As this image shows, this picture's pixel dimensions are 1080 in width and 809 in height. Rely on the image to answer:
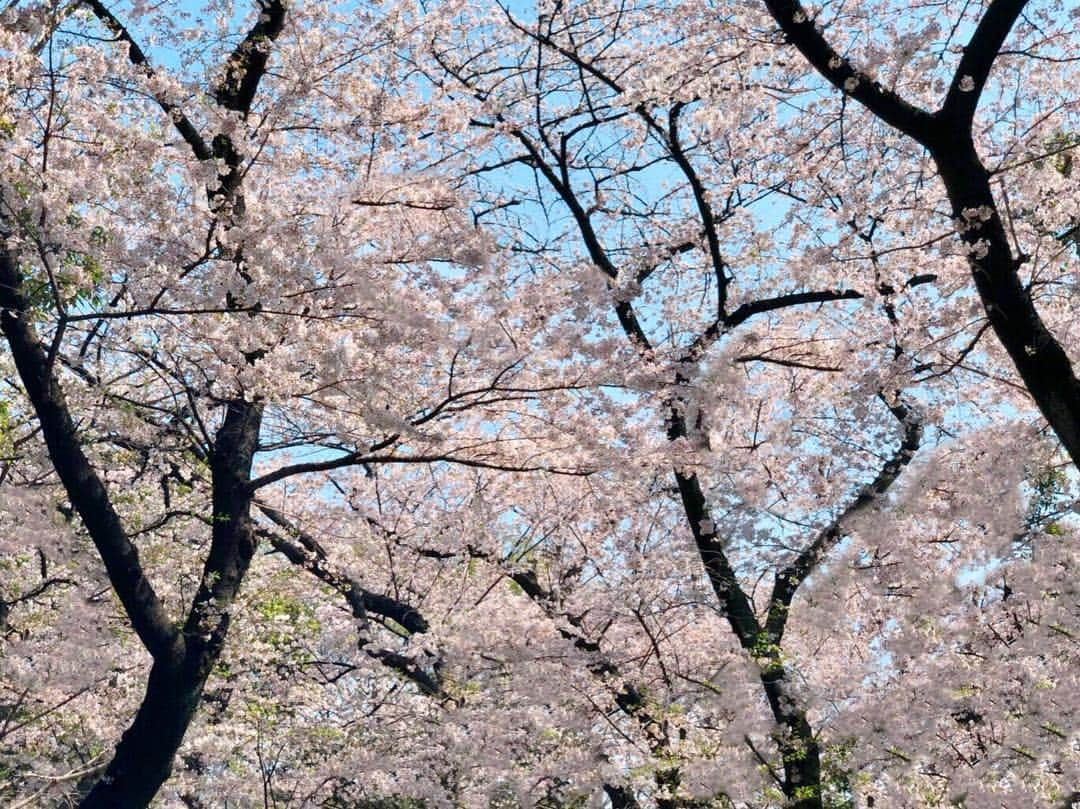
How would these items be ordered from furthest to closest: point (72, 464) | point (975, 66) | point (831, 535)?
point (831, 535) < point (72, 464) < point (975, 66)

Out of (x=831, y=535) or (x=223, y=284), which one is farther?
(x=831, y=535)

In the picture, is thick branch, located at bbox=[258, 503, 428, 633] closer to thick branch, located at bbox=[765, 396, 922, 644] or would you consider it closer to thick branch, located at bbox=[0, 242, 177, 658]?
thick branch, located at bbox=[0, 242, 177, 658]

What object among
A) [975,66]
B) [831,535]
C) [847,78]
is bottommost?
[975,66]

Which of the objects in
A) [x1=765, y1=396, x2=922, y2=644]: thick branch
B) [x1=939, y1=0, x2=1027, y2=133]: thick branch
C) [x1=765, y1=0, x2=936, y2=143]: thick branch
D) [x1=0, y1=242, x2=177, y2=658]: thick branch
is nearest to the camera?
[x1=939, y1=0, x2=1027, y2=133]: thick branch

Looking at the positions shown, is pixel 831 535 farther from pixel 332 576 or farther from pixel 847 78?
pixel 847 78

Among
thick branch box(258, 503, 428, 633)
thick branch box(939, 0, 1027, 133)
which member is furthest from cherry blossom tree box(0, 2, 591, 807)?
thick branch box(939, 0, 1027, 133)

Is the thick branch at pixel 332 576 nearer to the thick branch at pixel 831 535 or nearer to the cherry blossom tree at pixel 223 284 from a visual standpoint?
the cherry blossom tree at pixel 223 284

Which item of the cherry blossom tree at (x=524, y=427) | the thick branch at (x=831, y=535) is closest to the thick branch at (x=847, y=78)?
the cherry blossom tree at (x=524, y=427)

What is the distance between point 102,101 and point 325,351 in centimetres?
209

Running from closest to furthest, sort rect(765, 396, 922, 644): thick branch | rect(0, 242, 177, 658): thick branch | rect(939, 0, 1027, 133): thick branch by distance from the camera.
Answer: rect(939, 0, 1027, 133): thick branch, rect(0, 242, 177, 658): thick branch, rect(765, 396, 922, 644): thick branch

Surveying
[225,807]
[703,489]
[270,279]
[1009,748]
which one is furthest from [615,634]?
[225,807]

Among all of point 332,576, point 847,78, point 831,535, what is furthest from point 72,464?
point 831,535

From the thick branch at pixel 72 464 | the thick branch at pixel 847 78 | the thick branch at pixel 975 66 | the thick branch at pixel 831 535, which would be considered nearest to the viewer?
the thick branch at pixel 975 66

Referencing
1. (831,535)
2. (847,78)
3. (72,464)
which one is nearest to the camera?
(847,78)
